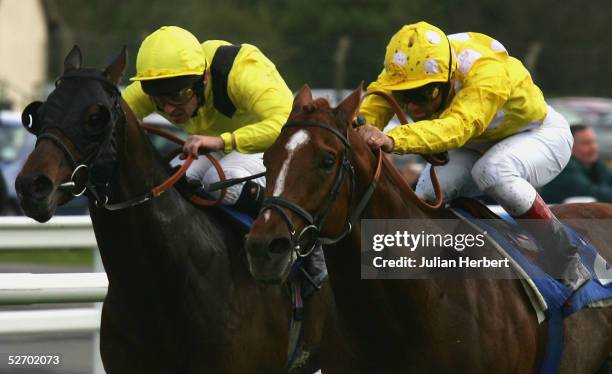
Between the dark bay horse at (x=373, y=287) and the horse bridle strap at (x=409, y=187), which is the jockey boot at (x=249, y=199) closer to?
the horse bridle strap at (x=409, y=187)

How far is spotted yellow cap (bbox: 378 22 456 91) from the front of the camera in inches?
203

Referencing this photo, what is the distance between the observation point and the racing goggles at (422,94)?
5234mm

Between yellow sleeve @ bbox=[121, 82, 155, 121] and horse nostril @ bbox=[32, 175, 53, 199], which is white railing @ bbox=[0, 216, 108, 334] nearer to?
yellow sleeve @ bbox=[121, 82, 155, 121]

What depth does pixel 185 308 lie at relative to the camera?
5.39 m

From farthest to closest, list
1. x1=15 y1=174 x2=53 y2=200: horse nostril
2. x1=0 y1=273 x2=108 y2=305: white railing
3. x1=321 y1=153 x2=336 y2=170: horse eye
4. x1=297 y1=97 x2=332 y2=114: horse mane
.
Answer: x1=0 y1=273 x2=108 y2=305: white railing → x1=15 y1=174 x2=53 y2=200: horse nostril → x1=297 y1=97 x2=332 y2=114: horse mane → x1=321 y1=153 x2=336 y2=170: horse eye

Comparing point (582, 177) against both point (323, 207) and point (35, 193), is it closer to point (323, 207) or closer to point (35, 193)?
point (323, 207)

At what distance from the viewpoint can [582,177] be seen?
1045 cm

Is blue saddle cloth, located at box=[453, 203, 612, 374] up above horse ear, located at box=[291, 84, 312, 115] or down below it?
below

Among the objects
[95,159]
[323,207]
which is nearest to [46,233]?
[95,159]

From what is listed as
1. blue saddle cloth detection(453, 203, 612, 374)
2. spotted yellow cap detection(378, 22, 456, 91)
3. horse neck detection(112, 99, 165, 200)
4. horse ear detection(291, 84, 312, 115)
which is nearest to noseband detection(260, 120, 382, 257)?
horse ear detection(291, 84, 312, 115)

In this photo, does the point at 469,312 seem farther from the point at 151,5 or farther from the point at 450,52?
the point at 151,5

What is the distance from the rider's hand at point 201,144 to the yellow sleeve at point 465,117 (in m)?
1.02

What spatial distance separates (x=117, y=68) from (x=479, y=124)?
5.03 ft

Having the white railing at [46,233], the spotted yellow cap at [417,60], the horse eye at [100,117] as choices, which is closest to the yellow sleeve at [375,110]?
the spotted yellow cap at [417,60]
